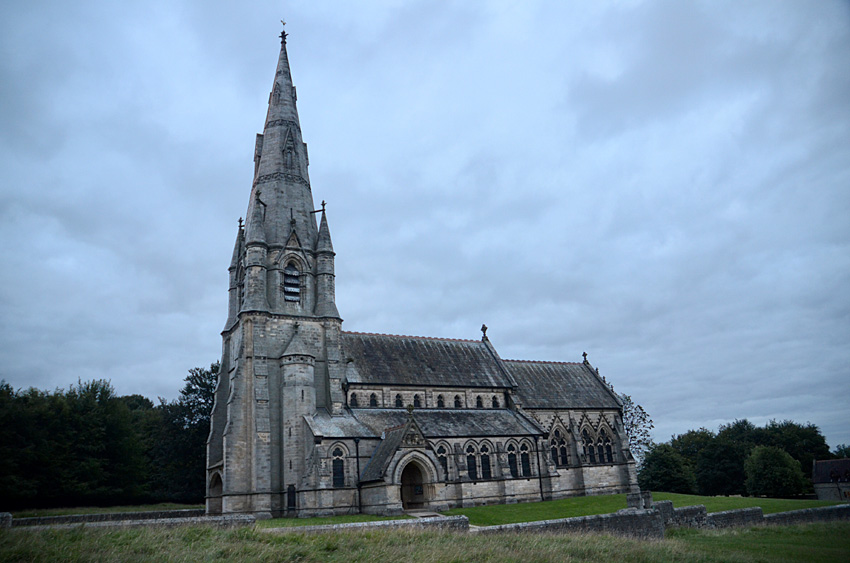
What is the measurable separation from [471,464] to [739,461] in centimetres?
4956

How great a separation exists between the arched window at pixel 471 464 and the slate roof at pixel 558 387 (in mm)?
8735

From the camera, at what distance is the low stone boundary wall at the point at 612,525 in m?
21.5

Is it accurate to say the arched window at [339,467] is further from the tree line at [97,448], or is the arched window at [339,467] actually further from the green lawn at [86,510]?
the tree line at [97,448]

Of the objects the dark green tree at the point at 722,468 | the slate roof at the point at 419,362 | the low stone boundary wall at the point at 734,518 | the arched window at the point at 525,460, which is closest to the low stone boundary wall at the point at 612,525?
the low stone boundary wall at the point at 734,518

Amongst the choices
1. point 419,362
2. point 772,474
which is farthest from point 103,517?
point 772,474

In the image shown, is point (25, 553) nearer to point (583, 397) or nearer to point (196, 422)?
point (196, 422)

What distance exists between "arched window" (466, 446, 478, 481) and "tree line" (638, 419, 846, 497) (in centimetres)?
2879

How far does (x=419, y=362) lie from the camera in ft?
147

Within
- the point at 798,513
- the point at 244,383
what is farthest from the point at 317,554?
the point at 798,513

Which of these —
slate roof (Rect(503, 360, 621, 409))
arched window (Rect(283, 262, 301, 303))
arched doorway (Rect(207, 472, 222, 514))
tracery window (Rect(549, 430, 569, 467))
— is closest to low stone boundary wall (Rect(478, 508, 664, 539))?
tracery window (Rect(549, 430, 569, 467))

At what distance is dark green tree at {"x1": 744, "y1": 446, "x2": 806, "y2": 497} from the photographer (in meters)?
63.3

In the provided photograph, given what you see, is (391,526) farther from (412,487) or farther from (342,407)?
(342,407)

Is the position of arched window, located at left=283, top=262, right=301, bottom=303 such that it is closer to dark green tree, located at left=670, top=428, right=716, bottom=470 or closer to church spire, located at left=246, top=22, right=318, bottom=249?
church spire, located at left=246, top=22, right=318, bottom=249

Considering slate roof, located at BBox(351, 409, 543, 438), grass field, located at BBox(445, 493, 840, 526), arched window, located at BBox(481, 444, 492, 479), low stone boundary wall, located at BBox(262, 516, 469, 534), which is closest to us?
low stone boundary wall, located at BBox(262, 516, 469, 534)
